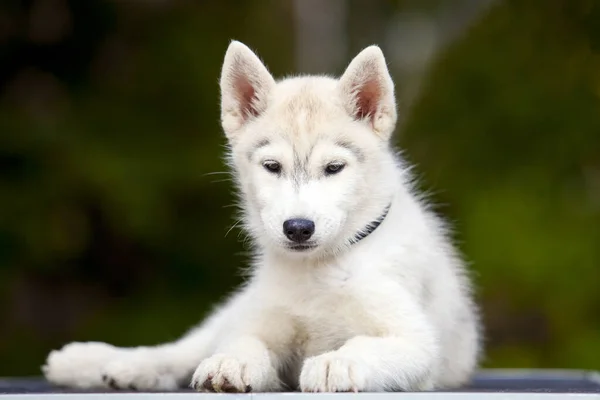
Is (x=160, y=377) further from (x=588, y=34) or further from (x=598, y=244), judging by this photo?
(x=588, y=34)

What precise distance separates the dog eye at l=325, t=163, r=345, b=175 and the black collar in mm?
352

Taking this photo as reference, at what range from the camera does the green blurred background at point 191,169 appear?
9.63 meters

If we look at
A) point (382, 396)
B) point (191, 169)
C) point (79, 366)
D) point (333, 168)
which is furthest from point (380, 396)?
point (191, 169)

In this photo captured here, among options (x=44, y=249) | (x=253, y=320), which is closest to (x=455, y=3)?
(x=44, y=249)

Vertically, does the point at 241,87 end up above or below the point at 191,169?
below

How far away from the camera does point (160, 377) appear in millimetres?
5133

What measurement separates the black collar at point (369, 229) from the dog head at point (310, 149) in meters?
0.02

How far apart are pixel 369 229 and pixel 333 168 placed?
405 millimetres

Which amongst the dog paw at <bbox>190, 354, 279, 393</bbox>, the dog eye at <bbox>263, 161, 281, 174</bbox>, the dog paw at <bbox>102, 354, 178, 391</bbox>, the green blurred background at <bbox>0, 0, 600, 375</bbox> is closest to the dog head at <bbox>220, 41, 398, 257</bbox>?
the dog eye at <bbox>263, 161, 281, 174</bbox>

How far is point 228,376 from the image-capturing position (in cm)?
409

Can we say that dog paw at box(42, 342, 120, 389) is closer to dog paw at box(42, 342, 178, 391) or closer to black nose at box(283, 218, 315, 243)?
dog paw at box(42, 342, 178, 391)

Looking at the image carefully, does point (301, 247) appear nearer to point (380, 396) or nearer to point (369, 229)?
point (369, 229)

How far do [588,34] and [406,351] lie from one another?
694 centimetres

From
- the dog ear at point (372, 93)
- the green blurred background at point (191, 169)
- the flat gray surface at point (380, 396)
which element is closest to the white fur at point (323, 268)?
the dog ear at point (372, 93)
